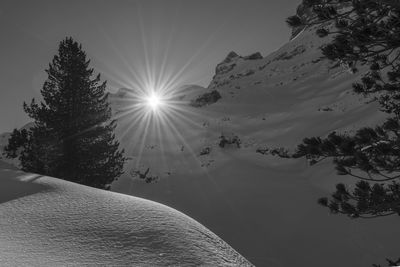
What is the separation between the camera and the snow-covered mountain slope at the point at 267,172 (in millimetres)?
13234

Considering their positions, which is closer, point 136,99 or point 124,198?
point 124,198

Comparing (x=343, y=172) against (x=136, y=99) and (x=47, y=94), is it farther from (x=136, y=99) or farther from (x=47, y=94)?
(x=136, y=99)

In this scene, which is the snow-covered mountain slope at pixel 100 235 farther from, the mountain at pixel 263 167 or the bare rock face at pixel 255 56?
the bare rock face at pixel 255 56

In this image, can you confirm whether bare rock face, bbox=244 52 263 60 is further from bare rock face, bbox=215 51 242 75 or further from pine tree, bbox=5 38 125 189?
pine tree, bbox=5 38 125 189

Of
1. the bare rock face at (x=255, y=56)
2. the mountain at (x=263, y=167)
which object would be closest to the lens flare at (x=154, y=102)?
the mountain at (x=263, y=167)

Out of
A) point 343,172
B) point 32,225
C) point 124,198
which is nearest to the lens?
point 32,225

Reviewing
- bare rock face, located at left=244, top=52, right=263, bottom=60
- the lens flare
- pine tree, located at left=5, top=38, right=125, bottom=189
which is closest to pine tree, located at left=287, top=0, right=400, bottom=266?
pine tree, located at left=5, top=38, right=125, bottom=189

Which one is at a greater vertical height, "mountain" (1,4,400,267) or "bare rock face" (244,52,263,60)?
"bare rock face" (244,52,263,60)

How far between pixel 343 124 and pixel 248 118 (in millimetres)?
12175

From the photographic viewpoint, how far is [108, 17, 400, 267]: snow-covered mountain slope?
13234 millimetres

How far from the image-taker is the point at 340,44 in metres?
6.40

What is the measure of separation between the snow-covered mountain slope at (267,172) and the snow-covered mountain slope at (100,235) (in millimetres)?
4230

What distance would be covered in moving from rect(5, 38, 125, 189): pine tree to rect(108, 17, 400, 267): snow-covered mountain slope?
17.4ft

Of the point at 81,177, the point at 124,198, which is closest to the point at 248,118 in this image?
the point at 81,177
